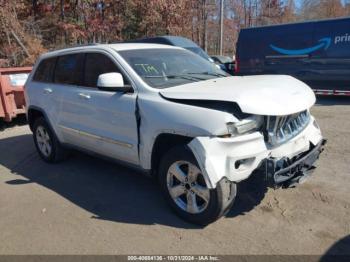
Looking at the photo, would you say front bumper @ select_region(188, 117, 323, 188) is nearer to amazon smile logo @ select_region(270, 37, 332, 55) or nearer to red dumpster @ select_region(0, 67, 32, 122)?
red dumpster @ select_region(0, 67, 32, 122)

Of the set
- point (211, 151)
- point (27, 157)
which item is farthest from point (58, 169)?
point (211, 151)

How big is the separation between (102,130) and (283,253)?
2532 millimetres

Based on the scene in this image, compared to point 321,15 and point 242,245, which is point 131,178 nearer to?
point 242,245

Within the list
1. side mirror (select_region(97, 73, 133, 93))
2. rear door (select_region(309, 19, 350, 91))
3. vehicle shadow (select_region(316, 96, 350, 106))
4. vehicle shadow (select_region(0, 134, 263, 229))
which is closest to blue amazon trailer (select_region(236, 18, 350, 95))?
rear door (select_region(309, 19, 350, 91))

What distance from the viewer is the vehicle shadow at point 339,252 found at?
3.05 metres

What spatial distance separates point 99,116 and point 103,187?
1.00 m

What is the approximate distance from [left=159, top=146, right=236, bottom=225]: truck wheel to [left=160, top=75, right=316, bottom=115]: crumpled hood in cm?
58

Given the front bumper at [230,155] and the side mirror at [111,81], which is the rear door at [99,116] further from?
the front bumper at [230,155]

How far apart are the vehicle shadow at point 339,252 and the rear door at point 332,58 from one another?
28.5ft

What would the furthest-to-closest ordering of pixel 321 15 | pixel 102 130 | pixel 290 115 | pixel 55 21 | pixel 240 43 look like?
pixel 321 15, pixel 55 21, pixel 240 43, pixel 102 130, pixel 290 115

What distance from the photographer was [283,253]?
316 cm

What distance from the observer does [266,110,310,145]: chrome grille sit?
11.2 feet

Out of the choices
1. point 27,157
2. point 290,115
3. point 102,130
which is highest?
point 290,115

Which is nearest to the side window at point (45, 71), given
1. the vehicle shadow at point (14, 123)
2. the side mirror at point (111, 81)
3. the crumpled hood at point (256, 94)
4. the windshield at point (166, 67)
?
the windshield at point (166, 67)
